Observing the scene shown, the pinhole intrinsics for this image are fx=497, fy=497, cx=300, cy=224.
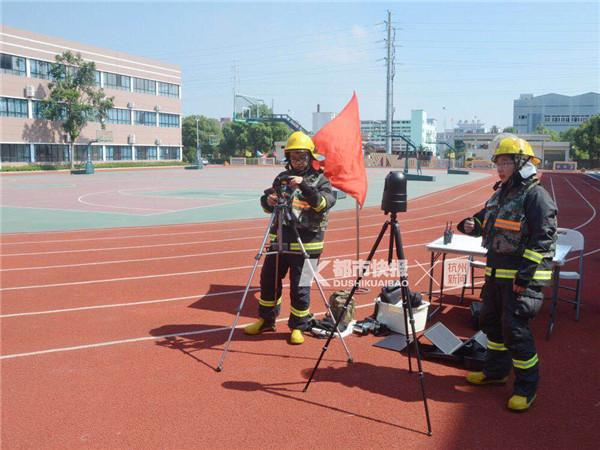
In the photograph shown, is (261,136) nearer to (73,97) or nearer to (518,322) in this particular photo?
(73,97)

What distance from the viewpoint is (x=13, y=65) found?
51.5 m

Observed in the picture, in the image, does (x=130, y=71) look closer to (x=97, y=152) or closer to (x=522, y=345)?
(x=97, y=152)

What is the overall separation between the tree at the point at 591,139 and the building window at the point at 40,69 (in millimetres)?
73485

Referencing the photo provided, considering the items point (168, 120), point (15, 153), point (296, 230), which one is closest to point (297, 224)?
point (296, 230)

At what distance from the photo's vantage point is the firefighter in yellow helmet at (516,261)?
13.1 feet

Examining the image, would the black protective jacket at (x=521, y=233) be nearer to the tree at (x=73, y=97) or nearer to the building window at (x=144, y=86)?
the tree at (x=73, y=97)

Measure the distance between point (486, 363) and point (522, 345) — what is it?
574 mm

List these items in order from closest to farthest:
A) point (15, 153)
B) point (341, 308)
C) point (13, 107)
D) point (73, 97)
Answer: point (341, 308), point (13, 107), point (15, 153), point (73, 97)

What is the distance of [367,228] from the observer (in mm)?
14383

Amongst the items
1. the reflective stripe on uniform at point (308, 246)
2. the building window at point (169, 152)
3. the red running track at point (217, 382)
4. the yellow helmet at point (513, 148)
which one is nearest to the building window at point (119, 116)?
the building window at point (169, 152)

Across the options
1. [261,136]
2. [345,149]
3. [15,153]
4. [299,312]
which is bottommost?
[299,312]

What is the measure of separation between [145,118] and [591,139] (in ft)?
214

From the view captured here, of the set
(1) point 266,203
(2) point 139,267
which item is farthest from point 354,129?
(2) point 139,267

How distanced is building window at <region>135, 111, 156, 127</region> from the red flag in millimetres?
64515
